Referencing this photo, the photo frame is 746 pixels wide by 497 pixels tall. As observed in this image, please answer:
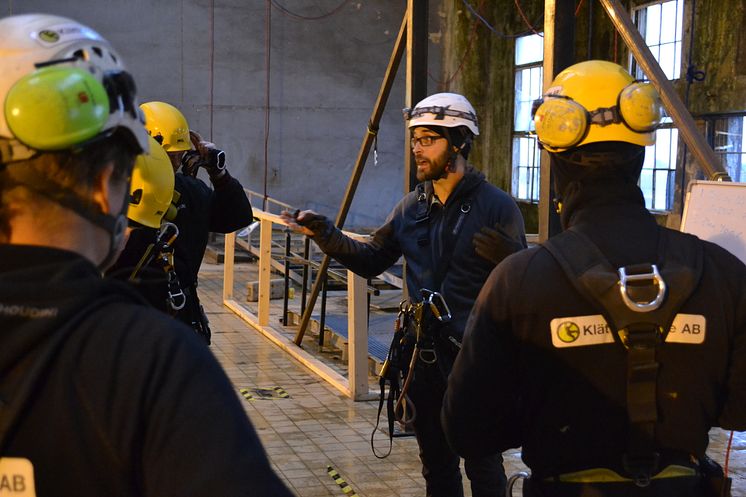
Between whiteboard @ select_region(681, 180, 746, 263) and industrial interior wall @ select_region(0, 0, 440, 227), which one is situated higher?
industrial interior wall @ select_region(0, 0, 440, 227)

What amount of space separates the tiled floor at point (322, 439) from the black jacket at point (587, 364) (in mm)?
2770

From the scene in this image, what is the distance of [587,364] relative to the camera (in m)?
2.28

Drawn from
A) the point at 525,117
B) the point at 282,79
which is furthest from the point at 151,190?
the point at 525,117

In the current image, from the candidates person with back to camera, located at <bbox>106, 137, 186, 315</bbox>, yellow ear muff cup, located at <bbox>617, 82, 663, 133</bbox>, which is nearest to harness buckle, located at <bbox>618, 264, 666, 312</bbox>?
yellow ear muff cup, located at <bbox>617, 82, 663, 133</bbox>

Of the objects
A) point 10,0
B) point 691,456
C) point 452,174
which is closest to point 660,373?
point 691,456

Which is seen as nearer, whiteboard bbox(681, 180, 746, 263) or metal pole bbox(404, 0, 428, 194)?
whiteboard bbox(681, 180, 746, 263)

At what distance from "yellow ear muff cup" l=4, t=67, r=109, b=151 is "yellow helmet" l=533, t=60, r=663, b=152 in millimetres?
1390

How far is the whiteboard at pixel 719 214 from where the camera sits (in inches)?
151

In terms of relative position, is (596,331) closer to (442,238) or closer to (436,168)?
(442,238)

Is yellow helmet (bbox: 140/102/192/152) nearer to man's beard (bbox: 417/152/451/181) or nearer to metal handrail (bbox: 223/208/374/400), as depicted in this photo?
metal handrail (bbox: 223/208/374/400)

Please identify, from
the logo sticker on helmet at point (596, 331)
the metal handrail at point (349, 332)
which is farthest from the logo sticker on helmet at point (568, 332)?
the metal handrail at point (349, 332)

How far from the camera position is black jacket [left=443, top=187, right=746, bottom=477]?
228cm

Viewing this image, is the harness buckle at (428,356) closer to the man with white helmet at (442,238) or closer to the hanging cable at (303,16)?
the man with white helmet at (442,238)

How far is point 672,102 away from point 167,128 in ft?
8.14
